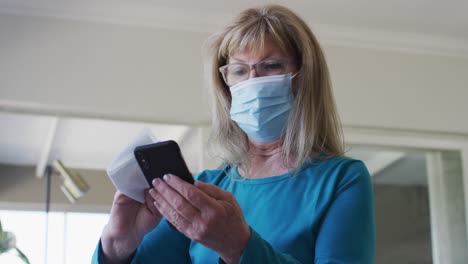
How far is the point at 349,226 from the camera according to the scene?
1.03 metres

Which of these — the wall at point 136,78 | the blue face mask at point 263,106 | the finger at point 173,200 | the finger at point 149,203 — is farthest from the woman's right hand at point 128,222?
the wall at point 136,78

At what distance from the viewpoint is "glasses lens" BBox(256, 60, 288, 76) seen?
1.26 metres

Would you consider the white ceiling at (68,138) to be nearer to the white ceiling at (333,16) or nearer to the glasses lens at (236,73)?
the white ceiling at (333,16)

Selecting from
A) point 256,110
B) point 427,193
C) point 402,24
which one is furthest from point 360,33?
point 256,110

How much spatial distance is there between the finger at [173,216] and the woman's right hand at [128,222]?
11 cm

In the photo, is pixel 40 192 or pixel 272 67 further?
pixel 40 192

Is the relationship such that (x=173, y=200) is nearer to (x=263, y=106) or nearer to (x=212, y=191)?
(x=212, y=191)

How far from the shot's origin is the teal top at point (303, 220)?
1.02 m

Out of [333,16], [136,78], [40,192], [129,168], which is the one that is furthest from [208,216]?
[40,192]

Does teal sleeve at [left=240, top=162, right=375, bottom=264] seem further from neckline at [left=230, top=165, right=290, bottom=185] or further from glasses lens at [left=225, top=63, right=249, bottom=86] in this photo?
glasses lens at [left=225, top=63, right=249, bottom=86]

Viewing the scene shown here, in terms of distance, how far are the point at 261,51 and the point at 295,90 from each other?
0.11 metres

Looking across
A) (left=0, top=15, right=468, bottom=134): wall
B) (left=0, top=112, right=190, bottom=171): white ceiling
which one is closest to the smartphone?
(left=0, top=15, right=468, bottom=134): wall

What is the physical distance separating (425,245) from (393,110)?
0.65 meters


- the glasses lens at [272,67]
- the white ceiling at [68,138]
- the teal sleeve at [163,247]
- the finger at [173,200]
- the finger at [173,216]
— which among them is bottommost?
the white ceiling at [68,138]
